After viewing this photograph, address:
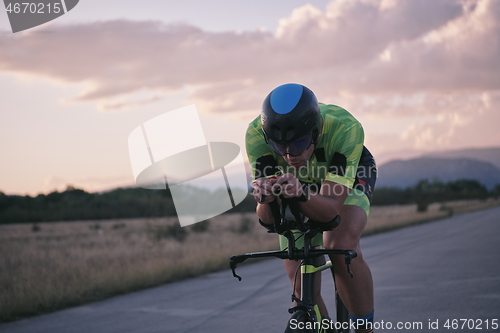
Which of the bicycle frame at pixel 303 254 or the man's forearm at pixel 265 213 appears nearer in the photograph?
the bicycle frame at pixel 303 254

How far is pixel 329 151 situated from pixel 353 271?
75 cm

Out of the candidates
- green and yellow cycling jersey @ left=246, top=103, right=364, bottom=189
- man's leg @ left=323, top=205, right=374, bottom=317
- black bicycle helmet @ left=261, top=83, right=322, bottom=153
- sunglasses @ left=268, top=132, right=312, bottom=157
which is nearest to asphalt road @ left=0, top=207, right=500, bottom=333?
man's leg @ left=323, top=205, right=374, bottom=317

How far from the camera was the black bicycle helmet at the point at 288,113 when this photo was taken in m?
2.62

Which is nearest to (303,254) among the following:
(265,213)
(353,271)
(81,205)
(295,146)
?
(265,213)

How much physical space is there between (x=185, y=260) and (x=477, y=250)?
6.51 meters

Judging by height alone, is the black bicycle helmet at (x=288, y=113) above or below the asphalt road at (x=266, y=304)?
above

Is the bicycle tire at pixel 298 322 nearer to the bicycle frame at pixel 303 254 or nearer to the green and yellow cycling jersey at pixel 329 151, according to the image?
the bicycle frame at pixel 303 254

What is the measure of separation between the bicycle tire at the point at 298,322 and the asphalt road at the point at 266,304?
2599mm

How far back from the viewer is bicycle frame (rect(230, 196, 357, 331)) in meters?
2.48

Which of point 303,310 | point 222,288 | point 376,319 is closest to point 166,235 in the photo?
point 222,288

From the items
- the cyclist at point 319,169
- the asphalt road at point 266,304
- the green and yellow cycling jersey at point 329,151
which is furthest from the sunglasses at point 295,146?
the asphalt road at point 266,304

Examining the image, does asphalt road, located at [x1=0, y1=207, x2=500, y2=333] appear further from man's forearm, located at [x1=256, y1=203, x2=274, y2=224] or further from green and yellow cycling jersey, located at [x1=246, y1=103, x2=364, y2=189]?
man's forearm, located at [x1=256, y1=203, x2=274, y2=224]

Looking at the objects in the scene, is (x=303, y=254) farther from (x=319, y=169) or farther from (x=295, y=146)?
(x=319, y=169)

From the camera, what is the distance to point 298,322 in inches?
102
